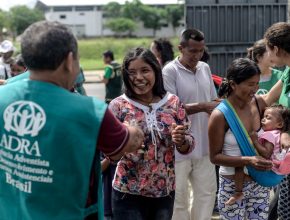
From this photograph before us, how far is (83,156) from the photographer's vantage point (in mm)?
2621

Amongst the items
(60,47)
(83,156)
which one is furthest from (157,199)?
(60,47)

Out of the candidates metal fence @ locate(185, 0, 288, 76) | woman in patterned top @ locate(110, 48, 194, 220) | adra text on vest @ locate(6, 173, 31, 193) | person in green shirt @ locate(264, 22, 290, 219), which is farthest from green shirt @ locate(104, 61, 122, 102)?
adra text on vest @ locate(6, 173, 31, 193)

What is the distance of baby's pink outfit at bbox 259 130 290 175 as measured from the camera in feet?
13.6

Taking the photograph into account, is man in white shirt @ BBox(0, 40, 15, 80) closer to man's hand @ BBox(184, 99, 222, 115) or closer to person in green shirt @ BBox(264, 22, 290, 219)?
man's hand @ BBox(184, 99, 222, 115)

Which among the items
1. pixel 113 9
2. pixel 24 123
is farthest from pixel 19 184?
pixel 113 9

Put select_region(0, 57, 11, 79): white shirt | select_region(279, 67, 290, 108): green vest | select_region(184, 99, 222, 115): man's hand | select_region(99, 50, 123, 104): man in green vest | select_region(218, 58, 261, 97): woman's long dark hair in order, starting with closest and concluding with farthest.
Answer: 1. select_region(218, 58, 261, 97): woman's long dark hair
2. select_region(279, 67, 290, 108): green vest
3. select_region(184, 99, 222, 115): man's hand
4. select_region(0, 57, 11, 79): white shirt
5. select_region(99, 50, 123, 104): man in green vest

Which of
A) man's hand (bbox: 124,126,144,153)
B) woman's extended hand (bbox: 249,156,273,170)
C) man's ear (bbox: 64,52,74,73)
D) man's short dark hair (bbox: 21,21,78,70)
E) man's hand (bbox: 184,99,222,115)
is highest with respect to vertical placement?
man's short dark hair (bbox: 21,21,78,70)

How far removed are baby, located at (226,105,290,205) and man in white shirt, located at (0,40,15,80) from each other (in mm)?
4373

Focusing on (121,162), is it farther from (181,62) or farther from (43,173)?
(181,62)

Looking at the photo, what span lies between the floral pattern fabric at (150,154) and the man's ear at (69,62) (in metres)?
1.23

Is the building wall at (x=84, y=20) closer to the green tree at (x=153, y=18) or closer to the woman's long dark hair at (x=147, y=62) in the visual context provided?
the green tree at (x=153, y=18)

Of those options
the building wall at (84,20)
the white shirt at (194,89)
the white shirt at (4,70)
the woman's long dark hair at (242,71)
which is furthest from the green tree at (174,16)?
the woman's long dark hair at (242,71)

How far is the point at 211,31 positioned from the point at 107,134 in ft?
12.7

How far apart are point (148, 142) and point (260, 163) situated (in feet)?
2.63
